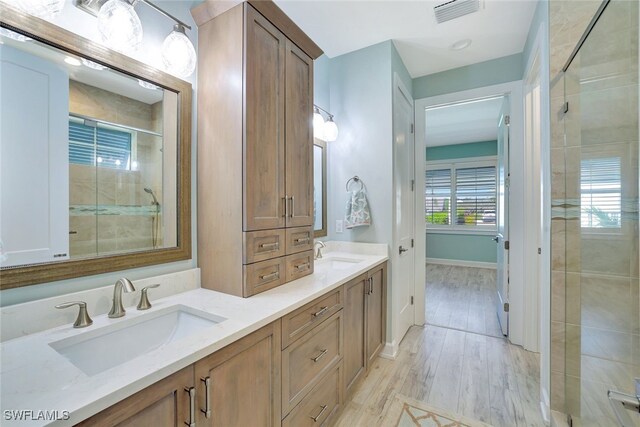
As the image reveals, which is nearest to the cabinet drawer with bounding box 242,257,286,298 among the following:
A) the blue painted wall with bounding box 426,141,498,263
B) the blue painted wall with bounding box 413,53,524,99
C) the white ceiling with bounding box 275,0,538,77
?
the white ceiling with bounding box 275,0,538,77

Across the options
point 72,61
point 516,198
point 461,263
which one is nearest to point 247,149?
point 72,61

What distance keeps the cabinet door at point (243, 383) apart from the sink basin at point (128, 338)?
0.17m

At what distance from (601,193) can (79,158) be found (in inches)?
91.7

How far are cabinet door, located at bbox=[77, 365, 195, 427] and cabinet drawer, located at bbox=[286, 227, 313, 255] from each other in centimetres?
86

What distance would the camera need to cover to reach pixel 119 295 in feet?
3.52

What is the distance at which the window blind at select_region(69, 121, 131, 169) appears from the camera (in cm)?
105

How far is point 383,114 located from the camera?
2324mm

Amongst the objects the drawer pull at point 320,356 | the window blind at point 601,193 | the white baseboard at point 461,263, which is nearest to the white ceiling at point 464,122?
the window blind at point 601,193

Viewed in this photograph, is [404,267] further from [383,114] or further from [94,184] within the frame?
[94,184]

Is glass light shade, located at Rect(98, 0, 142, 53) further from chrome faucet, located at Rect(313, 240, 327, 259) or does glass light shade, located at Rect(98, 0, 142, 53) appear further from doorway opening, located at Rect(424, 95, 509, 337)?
doorway opening, located at Rect(424, 95, 509, 337)

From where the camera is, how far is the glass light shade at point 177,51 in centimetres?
123

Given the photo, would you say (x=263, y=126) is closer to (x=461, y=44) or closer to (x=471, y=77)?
(x=461, y=44)

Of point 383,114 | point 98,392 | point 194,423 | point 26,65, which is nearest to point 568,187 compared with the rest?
point 383,114

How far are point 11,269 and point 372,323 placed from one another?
1967 mm
